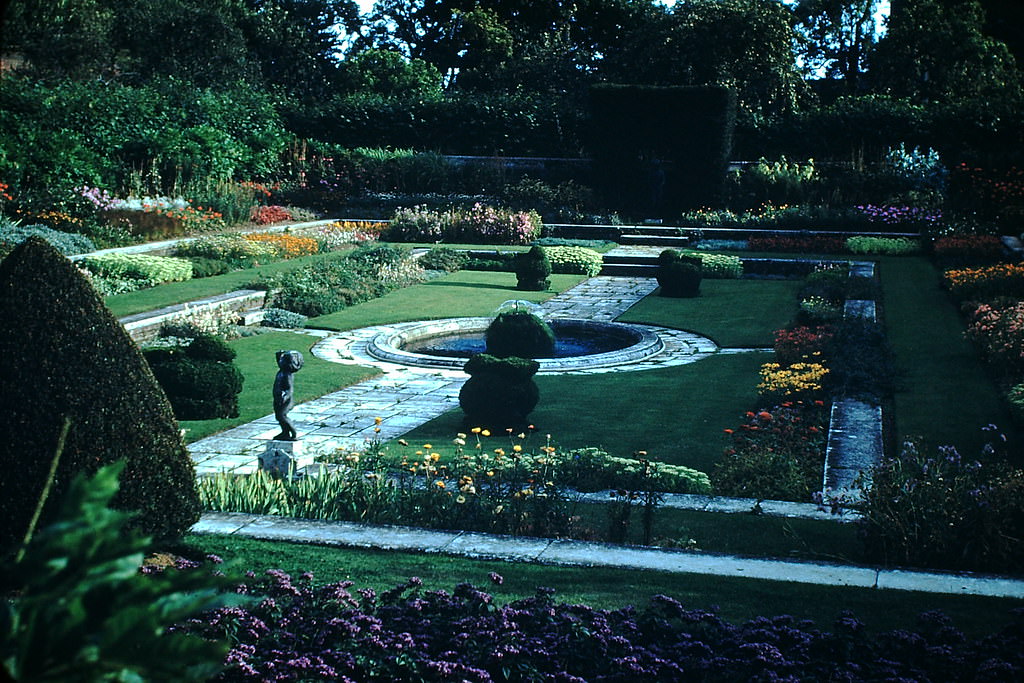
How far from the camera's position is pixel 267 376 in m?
13.3

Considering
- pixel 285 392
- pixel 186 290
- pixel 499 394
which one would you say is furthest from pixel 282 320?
pixel 285 392

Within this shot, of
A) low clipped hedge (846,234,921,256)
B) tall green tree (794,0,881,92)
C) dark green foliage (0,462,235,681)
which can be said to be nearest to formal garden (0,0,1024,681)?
dark green foliage (0,462,235,681)

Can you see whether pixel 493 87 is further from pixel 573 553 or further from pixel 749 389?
pixel 573 553

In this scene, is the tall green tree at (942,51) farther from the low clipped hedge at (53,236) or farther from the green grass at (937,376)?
the low clipped hedge at (53,236)

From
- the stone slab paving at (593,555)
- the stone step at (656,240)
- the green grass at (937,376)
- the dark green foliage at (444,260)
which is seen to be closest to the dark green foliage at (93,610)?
the stone slab paving at (593,555)

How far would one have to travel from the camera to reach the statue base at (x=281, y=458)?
8.62 m

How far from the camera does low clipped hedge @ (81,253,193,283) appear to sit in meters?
18.7

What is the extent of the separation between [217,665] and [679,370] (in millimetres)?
12763

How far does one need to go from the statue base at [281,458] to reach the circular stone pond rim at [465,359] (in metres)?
5.70

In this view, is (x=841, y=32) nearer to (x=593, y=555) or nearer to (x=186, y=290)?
(x=186, y=290)

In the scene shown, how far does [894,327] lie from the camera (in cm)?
1583

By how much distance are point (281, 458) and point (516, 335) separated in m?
6.09

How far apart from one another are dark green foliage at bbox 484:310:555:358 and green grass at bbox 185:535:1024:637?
7931mm

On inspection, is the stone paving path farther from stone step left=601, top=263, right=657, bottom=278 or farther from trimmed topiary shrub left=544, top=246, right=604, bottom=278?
stone step left=601, top=263, right=657, bottom=278
